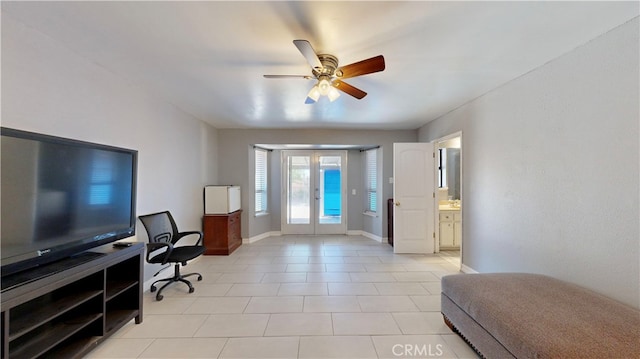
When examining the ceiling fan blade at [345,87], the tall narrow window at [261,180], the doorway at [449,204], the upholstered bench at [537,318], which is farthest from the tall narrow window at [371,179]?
the upholstered bench at [537,318]

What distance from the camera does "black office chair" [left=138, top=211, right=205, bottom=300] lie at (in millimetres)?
2863

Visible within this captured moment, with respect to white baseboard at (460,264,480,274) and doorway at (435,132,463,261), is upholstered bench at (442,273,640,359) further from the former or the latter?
doorway at (435,132,463,261)

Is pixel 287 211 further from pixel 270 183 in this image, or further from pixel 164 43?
pixel 164 43

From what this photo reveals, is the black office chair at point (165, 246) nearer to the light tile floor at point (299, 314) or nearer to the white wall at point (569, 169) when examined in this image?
the light tile floor at point (299, 314)

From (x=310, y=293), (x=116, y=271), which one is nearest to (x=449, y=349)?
(x=310, y=293)

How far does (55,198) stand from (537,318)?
3165 mm

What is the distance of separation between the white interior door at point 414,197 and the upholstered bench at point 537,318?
2377 mm

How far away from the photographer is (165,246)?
9.23ft

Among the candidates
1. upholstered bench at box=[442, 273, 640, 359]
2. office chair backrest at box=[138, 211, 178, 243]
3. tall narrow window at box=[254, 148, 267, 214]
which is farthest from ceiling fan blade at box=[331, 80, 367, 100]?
tall narrow window at box=[254, 148, 267, 214]

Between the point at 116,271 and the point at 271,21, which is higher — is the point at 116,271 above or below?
below

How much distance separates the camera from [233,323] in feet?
7.78

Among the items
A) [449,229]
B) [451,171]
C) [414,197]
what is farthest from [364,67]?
[451,171]

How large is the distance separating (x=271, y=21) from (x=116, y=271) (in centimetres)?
260

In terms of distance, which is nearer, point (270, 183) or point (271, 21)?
point (271, 21)
